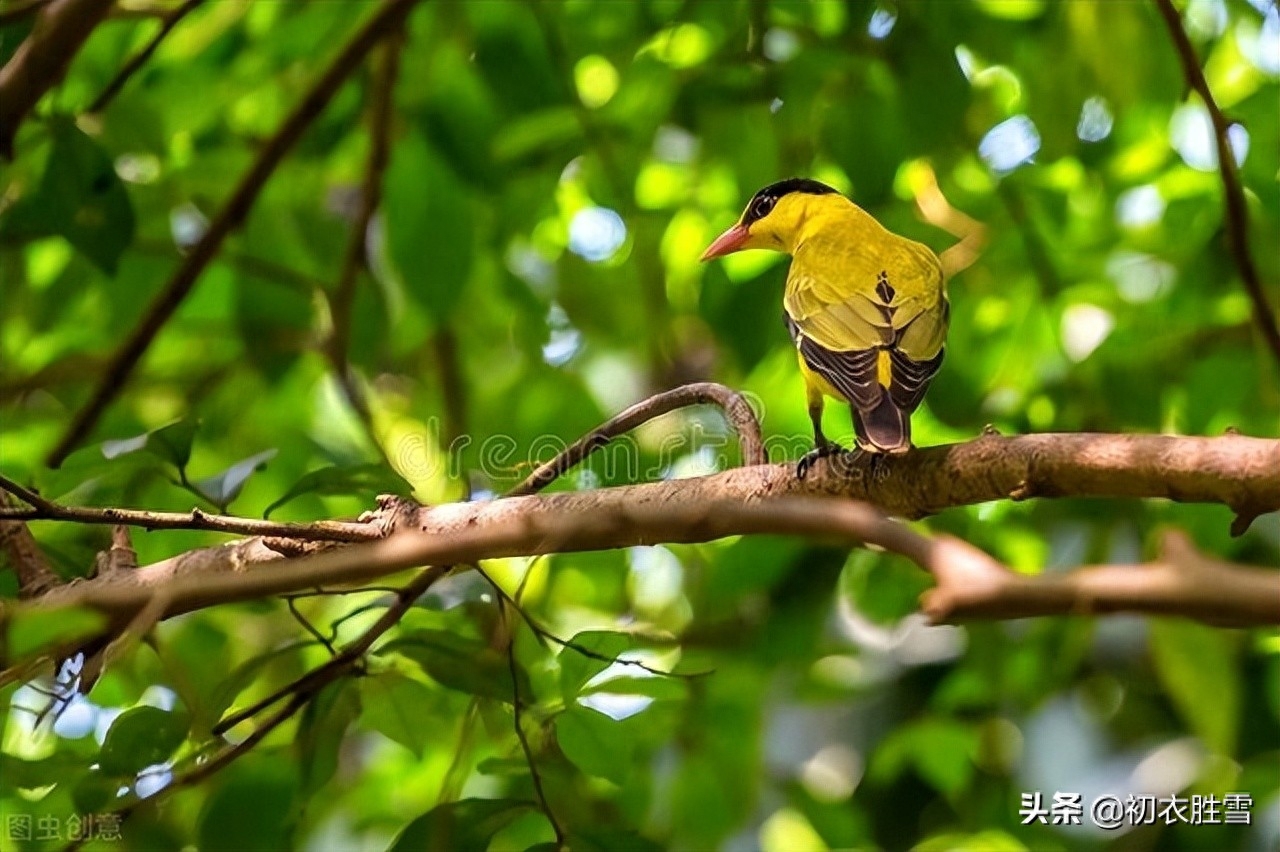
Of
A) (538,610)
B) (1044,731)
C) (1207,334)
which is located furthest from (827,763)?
(1207,334)

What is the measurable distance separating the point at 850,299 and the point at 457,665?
26.0 inches

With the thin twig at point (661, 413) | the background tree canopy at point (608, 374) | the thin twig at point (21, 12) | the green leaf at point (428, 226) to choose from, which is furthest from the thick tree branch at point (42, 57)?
the thin twig at point (661, 413)

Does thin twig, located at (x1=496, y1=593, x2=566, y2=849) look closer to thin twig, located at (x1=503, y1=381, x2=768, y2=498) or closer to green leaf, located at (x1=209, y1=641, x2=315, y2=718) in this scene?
thin twig, located at (x1=503, y1=381, x2=768, y2=498)

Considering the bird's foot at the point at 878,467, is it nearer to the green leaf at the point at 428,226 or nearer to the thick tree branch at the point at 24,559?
the thick tree branch at the point at 24,559

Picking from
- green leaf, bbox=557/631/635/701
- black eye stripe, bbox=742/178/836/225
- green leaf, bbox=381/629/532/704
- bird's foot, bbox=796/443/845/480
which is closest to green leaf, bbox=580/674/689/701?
green leaf, bbox=557/631/635/701

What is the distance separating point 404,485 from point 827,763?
1.83m

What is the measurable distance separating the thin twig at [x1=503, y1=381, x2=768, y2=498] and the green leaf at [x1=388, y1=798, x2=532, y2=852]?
1.14 feet

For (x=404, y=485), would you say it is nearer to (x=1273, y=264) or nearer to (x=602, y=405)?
(x=602, y=405)

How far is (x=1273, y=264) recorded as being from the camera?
2270 millimetres

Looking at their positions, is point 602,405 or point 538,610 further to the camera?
point 602,405

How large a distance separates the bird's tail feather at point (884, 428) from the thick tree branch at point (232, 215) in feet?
3.70

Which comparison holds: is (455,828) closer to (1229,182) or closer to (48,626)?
(48,626)

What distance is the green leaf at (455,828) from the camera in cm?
146

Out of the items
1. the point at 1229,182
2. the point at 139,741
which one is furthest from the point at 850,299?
the point at 139,741
